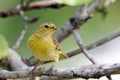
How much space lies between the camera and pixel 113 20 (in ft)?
8.57

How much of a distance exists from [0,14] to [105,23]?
1.12 m

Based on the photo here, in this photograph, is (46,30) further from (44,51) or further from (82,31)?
(82,31)

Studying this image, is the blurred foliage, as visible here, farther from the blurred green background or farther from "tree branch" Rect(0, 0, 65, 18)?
"tree branch" Rect(0, 0, 65, 18)

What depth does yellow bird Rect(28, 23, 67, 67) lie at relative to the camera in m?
1.78

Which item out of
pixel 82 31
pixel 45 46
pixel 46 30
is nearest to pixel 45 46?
pixel 45 46

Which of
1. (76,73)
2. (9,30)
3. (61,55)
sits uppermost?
(9,30)

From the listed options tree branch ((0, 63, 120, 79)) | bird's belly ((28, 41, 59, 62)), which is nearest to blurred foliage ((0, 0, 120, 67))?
bird's belly ((28, 41, 59, 62))

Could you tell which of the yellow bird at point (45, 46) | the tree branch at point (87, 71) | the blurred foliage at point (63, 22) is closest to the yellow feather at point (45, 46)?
the yellow bird at point (45, 46)

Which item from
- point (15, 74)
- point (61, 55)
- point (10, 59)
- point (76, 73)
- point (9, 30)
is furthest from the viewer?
point (9, 30)

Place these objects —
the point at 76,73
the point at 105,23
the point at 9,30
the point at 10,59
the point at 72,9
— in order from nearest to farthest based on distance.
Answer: the point at 76,73 < the point at 10,59 < the point at 9,30 < the point at 72,9 < the point at 105,23

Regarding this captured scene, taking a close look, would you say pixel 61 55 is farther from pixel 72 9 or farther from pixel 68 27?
pixel 72 9

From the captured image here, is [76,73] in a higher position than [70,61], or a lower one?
lower

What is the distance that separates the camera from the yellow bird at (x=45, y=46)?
1.78m

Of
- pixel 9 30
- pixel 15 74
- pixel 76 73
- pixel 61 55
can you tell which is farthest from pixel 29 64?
pixel 76 73
